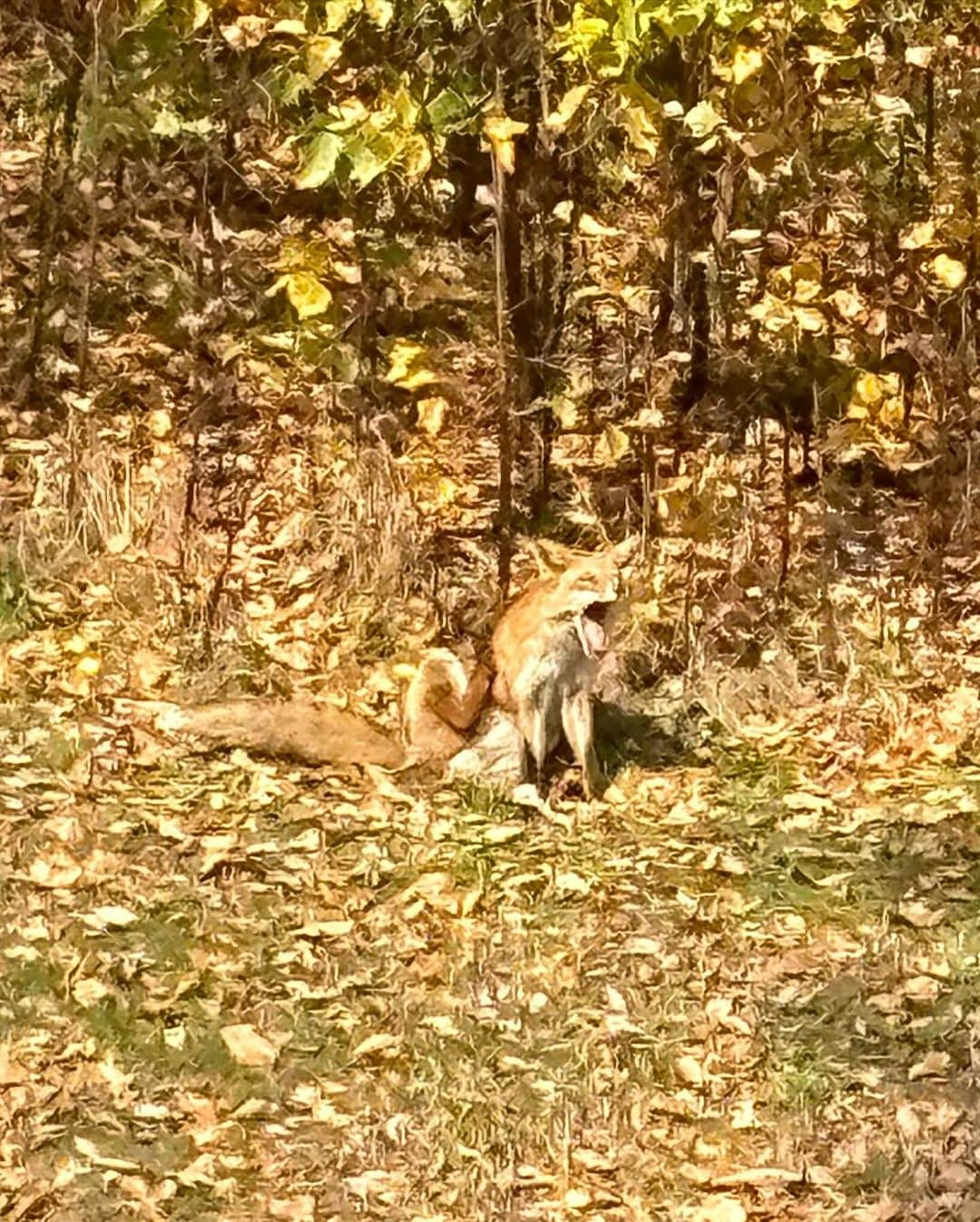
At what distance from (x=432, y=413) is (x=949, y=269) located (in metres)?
1.64

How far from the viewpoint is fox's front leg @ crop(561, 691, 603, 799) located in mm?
4914

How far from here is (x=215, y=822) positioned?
4.74m

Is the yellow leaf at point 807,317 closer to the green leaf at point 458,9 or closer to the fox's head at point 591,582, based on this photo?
the fox's head at point 591,582

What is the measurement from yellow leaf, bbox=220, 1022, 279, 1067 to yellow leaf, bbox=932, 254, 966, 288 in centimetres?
307

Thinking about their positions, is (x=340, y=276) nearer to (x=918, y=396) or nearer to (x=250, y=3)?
(x=250, y=3)

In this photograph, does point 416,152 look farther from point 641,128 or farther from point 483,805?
point 483,805

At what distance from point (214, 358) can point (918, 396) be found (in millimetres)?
2211

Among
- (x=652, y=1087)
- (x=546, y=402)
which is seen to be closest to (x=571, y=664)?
(x=546, y=402)

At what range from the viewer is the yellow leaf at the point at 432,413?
5473 millimetres

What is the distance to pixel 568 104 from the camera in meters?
4.98

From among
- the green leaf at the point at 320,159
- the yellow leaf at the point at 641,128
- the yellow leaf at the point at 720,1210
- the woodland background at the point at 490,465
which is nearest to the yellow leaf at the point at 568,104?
the woodland background at the point at 490,465

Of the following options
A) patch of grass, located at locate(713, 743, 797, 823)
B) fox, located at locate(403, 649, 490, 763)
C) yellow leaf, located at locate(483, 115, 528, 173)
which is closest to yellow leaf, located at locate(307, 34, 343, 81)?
yellow leaf, located at locate(483, 115, 528, 173)

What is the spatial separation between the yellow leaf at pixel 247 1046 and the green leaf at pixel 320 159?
7.17 ft

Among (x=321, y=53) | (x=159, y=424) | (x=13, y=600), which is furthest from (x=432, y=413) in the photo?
(x=13, y=600)
